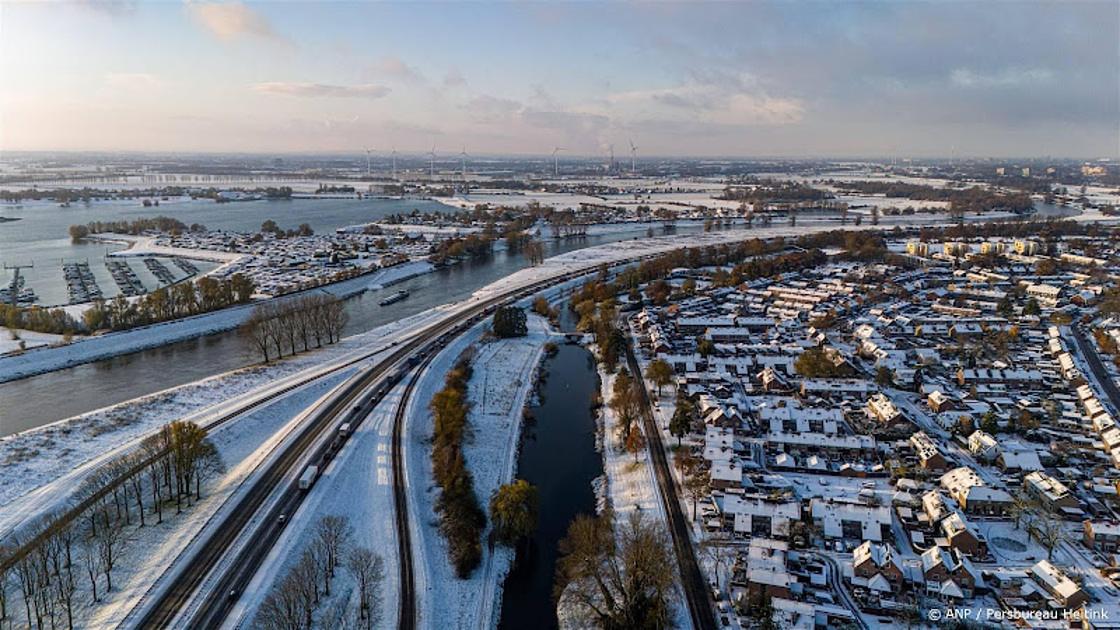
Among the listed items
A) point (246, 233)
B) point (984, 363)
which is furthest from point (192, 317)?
point (984, 363)

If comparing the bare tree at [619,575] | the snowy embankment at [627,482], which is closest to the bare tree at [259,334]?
Result: the snowy embankment at [627,482]

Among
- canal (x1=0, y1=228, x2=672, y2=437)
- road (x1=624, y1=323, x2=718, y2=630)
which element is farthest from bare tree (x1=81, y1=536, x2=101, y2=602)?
road (x1=624, y1=323, x2=718, y2=630)

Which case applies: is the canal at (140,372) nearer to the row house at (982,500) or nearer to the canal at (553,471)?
the canal at (553,471)

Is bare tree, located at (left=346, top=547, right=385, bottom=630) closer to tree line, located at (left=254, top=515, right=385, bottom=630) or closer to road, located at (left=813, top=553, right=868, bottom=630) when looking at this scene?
tree line, located at (left=254, top=515, right=385, bottom=630)

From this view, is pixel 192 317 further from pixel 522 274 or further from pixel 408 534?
pixel 408 534

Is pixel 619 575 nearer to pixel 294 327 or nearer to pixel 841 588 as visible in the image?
pixel 841 588

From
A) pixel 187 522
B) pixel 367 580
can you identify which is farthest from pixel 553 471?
pixel 187 522

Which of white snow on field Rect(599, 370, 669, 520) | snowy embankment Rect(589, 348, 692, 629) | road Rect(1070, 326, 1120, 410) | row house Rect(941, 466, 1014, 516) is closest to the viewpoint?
row house Rect(941, 466, 1014, 516)
